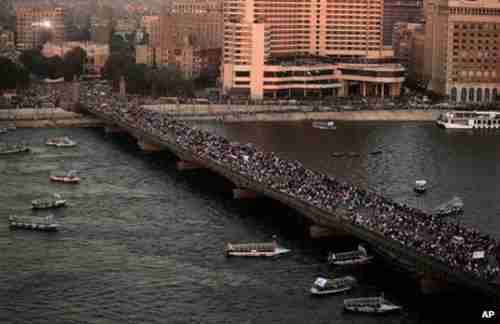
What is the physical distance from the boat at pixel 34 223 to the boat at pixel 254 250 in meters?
4.55

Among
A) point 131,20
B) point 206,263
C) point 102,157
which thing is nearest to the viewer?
point 206,263

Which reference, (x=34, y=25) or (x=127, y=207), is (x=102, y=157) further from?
(x=34, y=25)

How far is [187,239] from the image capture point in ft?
89.7

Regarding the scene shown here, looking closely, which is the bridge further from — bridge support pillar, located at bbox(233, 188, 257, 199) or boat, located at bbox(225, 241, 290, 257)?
boat, located at bbox(225, 241, 290, 257)

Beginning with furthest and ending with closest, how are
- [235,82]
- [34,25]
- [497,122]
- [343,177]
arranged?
[34,25] → [235,82] → [497,122] → [343,177]

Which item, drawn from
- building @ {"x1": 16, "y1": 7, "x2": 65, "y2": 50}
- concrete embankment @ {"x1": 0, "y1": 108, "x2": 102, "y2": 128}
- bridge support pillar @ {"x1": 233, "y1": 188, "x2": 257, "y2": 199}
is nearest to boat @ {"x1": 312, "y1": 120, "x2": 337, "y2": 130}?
concrete embankment @ {"x1": 0, "y1": 108, "x2": 102, "y2": 128}

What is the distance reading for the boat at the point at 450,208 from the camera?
3022 cm

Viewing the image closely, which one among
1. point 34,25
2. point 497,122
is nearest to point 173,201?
point 497,122

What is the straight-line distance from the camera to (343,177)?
35.1 meters

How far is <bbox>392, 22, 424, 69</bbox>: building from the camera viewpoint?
67062 millimetres

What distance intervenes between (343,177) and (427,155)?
6.12 m

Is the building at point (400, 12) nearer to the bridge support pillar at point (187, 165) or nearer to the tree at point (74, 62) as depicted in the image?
the tree at point (74, 62)

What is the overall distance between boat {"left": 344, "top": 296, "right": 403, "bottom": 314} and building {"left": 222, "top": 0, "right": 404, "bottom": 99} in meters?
33.4

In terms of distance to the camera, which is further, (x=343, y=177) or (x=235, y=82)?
(x=235, y=82)
